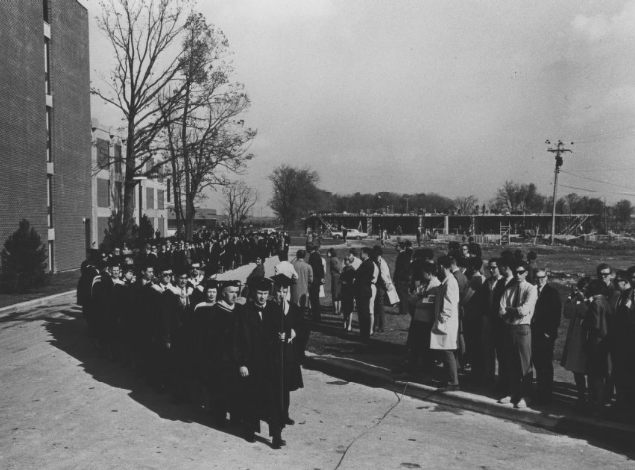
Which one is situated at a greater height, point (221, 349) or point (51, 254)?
point (221, 349)

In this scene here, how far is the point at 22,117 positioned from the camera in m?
27.1

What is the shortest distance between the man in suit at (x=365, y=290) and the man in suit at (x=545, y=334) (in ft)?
14.2

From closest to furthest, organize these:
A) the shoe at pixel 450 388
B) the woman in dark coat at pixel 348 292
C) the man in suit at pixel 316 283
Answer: the shoe at pixel 450 388 → the woman in dark coat at pixel 348 292 → the man in suit at pixel 316 283

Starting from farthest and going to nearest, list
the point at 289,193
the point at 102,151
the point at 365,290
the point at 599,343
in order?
the point at 289,193 < the point at 102,151 < the point at 365,290 < the point at 599,343

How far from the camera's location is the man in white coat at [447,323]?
873 cm

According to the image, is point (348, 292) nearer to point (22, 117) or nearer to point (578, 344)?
point (578, 344)

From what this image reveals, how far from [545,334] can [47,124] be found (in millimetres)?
28556

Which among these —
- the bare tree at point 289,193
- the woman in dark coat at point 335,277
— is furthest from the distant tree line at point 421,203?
the woman in dark coat at point 335,277

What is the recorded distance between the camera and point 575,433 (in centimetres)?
735

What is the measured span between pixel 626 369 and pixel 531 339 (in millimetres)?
1174

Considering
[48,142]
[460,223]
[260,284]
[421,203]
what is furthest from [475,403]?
[421,203]

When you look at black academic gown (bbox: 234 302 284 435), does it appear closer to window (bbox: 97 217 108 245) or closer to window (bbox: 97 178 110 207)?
window (bbox: 97 217 108 245)

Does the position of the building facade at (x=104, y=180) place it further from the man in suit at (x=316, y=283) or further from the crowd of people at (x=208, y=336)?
the crowd of people at (x=208, y=336)

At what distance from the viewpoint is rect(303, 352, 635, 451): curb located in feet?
23.4
